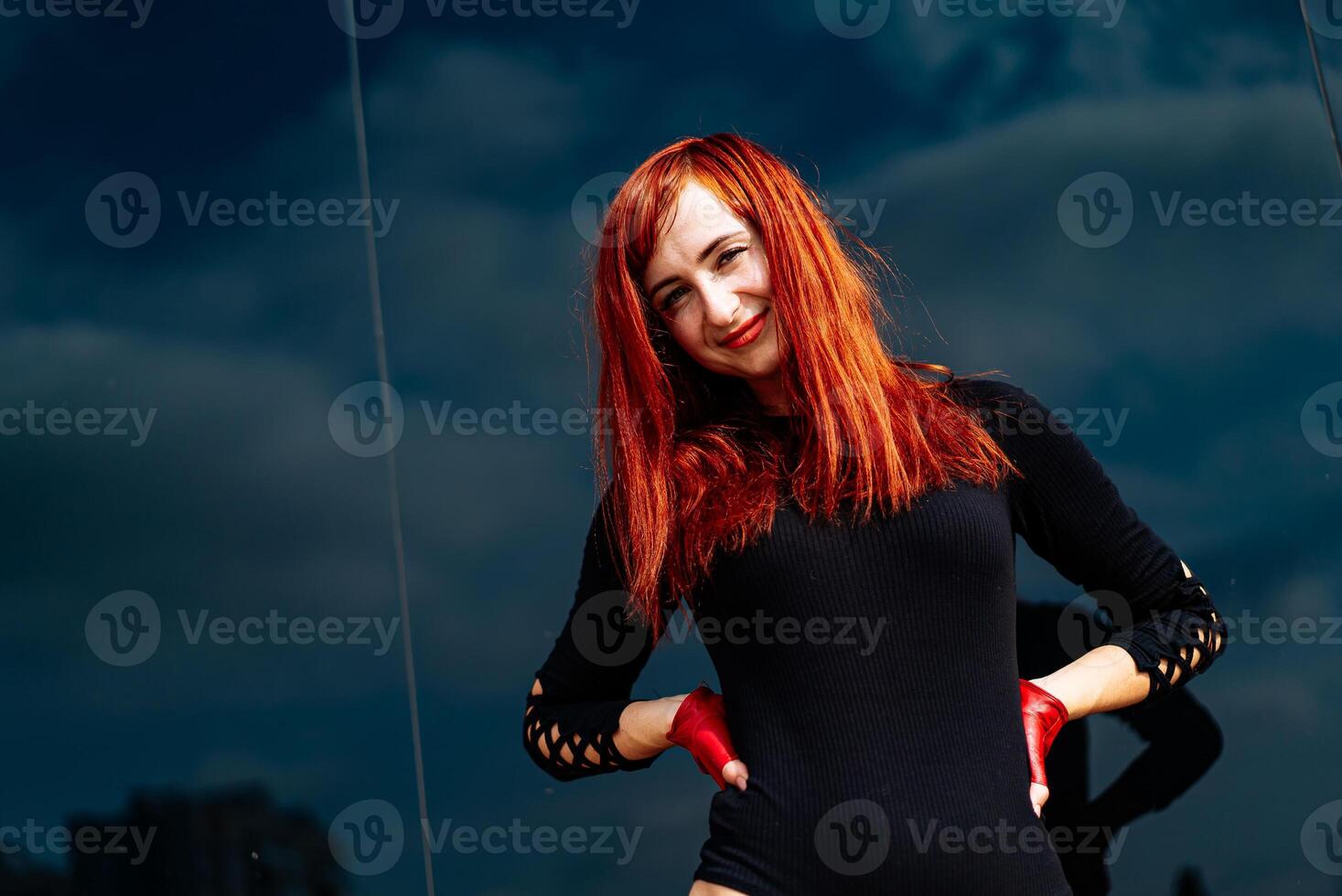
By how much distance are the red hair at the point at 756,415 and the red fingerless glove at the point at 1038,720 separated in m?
0.24

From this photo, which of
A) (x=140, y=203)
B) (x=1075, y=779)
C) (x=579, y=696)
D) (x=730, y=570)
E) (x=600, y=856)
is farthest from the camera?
(x=140, y=203)

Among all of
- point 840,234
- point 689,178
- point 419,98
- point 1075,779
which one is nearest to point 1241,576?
point 1075,779

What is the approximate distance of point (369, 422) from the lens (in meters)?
2.08

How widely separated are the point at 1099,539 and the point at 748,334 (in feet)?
1.57

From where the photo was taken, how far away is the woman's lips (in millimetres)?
1442

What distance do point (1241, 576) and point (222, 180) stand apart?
1800 millimetres

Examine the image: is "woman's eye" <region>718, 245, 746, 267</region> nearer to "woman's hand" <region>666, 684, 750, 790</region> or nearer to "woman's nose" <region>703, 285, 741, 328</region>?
"woman's nose" <region>703, 285, 741, 328</region>

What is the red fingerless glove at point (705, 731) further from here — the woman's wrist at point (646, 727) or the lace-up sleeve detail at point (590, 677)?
the lace-up sleeve detail at point (590, 677)

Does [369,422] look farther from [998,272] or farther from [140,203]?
[998,272]

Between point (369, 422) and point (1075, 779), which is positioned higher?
point (369, 422)

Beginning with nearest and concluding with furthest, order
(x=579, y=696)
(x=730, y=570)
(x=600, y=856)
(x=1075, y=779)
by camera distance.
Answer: (x=730, y=570) → (x=579, y=696) → (x=1075, y=779) → (x=600, y=856)

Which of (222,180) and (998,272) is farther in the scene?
(222,180)

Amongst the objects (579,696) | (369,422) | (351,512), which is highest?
(369,422)

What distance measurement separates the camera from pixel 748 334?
4.74 ft
